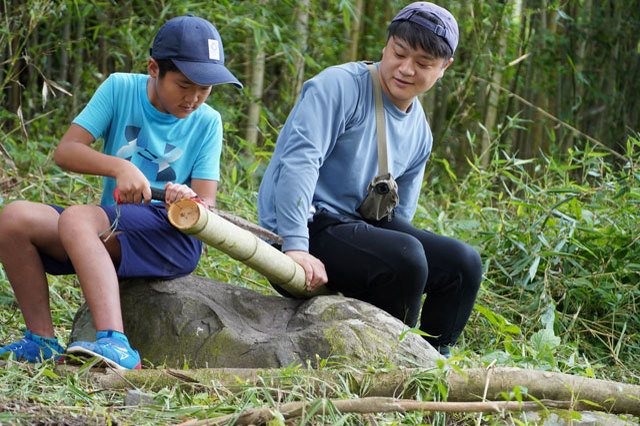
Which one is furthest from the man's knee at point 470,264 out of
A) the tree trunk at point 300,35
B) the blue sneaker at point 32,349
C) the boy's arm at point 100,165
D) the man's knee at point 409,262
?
the tree trunk at point 300,35

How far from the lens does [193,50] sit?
2.76 metres

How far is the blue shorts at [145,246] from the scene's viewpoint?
2.65 meters

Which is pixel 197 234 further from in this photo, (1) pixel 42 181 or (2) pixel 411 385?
(1) pixel 42 181

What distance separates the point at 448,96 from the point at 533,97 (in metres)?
1.11

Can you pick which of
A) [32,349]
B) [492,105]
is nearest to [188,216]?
[32,349]

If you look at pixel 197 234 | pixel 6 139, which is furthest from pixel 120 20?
pixel 197 234

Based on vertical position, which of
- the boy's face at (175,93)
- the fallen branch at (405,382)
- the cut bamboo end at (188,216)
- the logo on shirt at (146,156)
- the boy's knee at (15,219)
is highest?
the boy's face at (175,93)

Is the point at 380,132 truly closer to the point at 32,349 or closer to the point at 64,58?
the point at 32,349

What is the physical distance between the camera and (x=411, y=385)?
Answer: 2121 mm

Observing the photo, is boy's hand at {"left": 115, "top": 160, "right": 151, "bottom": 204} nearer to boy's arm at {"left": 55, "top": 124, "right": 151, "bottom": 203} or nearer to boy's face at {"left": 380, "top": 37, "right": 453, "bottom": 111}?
boy's arm at {"left": 55, "top": 124, "right": 151, "bottom": 203}

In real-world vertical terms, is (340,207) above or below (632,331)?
above

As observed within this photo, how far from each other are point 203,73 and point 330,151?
1.85 feet

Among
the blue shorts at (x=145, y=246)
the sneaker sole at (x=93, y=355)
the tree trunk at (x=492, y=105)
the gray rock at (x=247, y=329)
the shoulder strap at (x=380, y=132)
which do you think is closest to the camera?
the sneaker sole at (x=93, y=355)

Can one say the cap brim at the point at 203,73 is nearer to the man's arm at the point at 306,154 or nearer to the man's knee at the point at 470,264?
the man's arm at the point at 306,154
